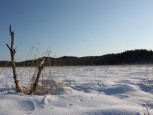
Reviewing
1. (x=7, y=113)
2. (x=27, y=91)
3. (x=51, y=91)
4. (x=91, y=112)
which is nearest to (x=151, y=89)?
(x=51, y=91)

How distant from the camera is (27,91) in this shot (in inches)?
147

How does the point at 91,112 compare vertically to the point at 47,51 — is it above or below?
below

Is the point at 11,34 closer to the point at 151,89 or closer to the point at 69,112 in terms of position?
the point at 69,112

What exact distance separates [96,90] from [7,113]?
187 centimetres

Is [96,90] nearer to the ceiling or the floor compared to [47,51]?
nearer to the floor

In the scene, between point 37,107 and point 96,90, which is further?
point 96,90

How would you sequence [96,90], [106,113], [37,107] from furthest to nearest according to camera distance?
1. [96,90]
2. [37,107]
3. [106,113]

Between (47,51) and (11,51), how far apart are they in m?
1.04

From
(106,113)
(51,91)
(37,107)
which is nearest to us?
A: (106,113)

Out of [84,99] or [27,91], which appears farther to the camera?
[27,91]

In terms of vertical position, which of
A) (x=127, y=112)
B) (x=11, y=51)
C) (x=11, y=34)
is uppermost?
(x=11, y=34)

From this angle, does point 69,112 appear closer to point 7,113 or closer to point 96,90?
point 7,113

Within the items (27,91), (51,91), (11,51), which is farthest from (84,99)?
(11,51)

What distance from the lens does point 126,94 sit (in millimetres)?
3420
